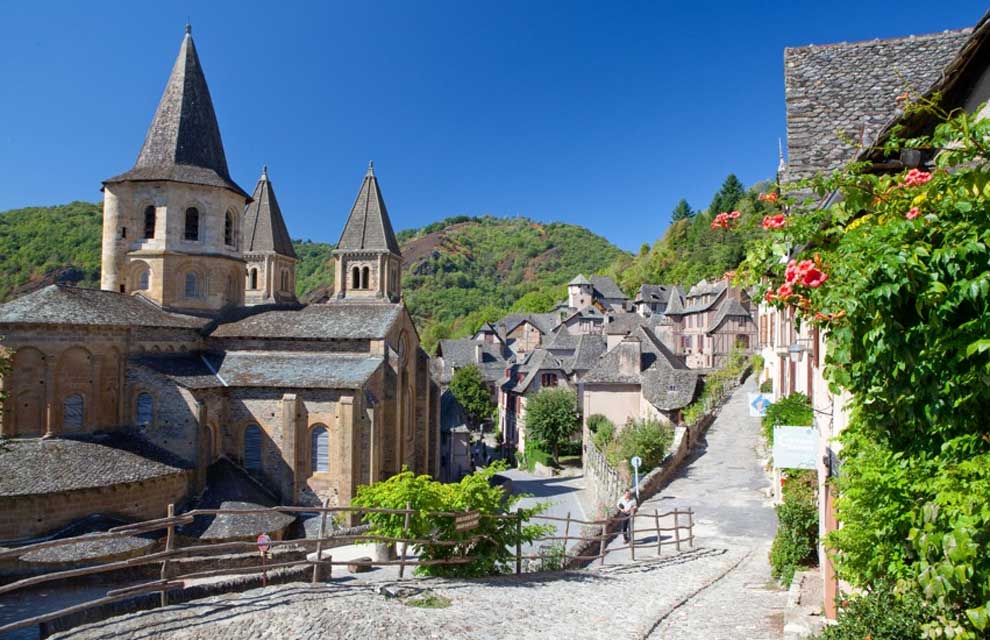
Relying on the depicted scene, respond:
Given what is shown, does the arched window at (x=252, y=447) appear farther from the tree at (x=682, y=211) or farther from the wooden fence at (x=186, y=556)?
the tree at (x=682, y=211)

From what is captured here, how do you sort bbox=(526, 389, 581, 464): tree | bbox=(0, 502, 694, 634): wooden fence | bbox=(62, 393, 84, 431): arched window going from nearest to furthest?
bbox=(0, 502, 694, 634): wooden fence < bbox=(62, 393, 84, 431): arched window < bbox=(526, 389, 581, 464): tree

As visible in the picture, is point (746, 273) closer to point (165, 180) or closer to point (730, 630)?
point (730, 630)

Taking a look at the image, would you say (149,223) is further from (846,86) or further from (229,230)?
(846,86)

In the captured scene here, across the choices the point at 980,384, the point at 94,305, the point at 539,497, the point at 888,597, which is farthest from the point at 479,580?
the point at 539,497

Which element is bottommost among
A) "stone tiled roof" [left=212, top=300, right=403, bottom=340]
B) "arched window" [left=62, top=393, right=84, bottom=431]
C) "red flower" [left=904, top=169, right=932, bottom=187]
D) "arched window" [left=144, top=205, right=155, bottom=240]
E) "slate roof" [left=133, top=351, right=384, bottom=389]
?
"arched window" [left=62, top=393, right=84, bottom=431]

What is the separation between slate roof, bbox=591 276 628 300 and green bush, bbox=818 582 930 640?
9658cm

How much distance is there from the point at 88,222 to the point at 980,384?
101920mm

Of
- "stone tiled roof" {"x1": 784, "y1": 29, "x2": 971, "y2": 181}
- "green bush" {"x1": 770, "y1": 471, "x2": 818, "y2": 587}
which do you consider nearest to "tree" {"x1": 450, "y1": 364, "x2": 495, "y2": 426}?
"green bush" {"x1": 770, "y1": 471, "x2": 818, "y2": 587}

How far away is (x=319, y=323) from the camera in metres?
30.7

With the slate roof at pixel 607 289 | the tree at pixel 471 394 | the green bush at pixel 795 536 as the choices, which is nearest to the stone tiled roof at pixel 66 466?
the green bush at pixel 795 536

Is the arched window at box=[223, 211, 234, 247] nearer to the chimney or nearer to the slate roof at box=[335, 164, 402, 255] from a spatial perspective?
the slate roof at box=[335, 164, 402, 255]

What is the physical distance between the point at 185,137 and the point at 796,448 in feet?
103

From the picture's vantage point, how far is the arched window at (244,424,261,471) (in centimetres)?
2830

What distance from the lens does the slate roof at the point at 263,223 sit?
139ft
